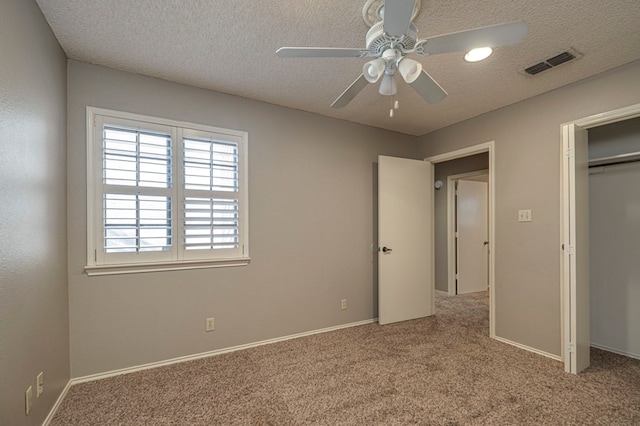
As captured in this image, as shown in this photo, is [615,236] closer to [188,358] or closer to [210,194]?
[210,194]

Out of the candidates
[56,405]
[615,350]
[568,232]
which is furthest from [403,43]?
[615,350]

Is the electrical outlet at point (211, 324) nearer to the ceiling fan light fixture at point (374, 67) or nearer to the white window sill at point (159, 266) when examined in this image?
the white window sill at point (159, 266)

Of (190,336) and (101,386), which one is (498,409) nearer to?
(190,336)

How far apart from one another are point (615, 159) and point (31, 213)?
441 cm

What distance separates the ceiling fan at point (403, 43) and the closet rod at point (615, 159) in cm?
214

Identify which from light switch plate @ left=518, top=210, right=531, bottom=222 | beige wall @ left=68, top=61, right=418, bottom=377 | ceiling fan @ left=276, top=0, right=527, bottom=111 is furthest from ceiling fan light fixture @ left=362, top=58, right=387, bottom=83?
light switch plate @ left=518, top=210, right=531, bottom=222

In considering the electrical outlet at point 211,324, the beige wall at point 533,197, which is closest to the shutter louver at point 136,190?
the electrical outlet at point 211,324

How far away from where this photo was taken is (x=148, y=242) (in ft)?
8.28

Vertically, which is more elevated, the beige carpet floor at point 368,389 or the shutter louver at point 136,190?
the shutter louver at point 136,190

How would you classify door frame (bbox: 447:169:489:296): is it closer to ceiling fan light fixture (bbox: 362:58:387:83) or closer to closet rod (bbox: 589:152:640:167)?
closet rod (bbox: 589:152:640:167)

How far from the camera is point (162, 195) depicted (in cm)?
258

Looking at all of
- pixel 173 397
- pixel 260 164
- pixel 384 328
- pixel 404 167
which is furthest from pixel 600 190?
pixel 173 397

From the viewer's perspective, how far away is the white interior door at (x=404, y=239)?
365 cm

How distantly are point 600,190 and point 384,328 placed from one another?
8.51ft
